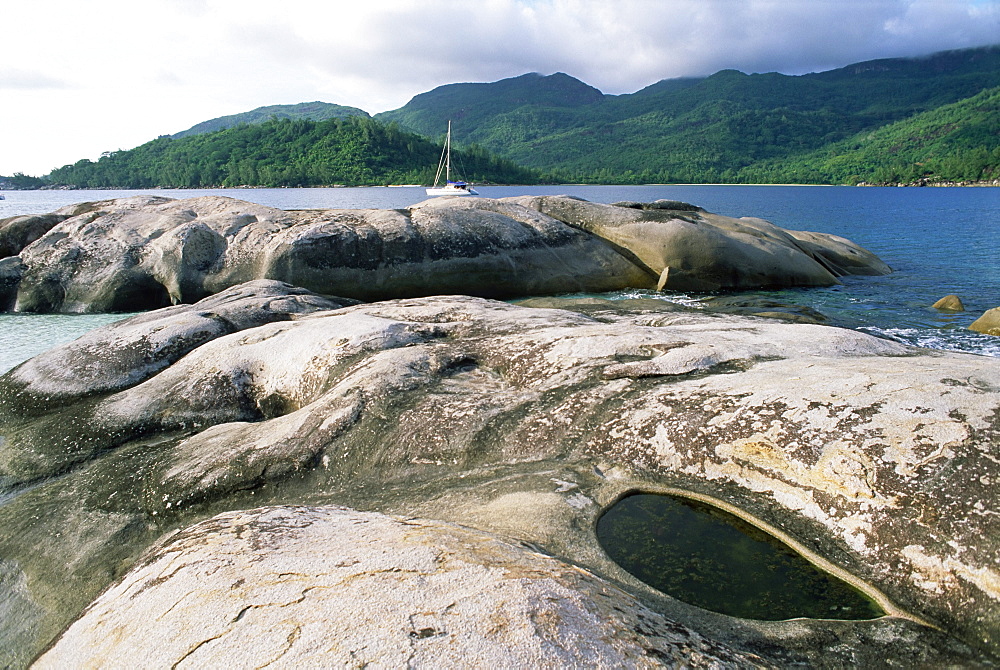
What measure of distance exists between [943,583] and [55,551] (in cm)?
581

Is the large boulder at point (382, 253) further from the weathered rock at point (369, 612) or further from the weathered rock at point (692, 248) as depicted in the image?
the weathered rock at point (369, 612)

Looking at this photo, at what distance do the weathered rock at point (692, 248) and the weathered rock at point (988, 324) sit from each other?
4.82 m

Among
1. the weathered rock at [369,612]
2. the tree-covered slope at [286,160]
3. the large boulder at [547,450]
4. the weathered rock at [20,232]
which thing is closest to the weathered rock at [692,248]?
the large boulder at [547,450]

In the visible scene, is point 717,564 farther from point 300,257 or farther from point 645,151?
point 645,151

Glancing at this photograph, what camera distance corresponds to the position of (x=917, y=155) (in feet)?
398

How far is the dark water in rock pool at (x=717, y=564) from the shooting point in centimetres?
354

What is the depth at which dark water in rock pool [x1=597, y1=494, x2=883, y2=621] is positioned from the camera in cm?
354

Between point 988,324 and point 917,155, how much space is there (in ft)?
444

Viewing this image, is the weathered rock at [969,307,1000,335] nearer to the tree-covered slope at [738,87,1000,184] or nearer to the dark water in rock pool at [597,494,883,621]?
the dark water in rock pool at [597,494,883,621]

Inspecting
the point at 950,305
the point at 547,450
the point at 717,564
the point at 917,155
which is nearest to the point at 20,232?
the point at 547,450

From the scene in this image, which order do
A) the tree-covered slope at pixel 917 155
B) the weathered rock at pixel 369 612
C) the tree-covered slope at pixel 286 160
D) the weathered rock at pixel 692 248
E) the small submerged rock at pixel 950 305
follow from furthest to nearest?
the tree-covered slope at pixel 917 155
the tree-covered slope at pixel 286 160
the weathered rock at pixel 692 248
the small submerged rock at pixel 950 305
the weathered rock at pixel 369 612

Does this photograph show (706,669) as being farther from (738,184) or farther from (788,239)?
(738,184)

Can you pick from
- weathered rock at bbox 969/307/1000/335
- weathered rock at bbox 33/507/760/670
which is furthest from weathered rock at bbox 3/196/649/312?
weathered rock at bbox 33/507/760/670

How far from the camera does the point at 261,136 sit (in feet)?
367
